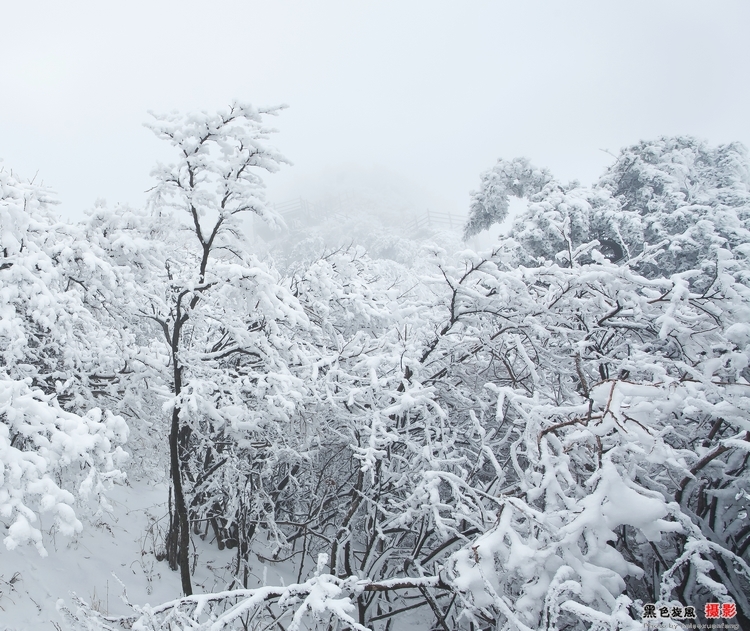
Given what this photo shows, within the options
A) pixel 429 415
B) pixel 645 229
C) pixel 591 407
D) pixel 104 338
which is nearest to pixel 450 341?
pixel 429 415

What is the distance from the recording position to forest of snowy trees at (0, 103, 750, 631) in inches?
73.5

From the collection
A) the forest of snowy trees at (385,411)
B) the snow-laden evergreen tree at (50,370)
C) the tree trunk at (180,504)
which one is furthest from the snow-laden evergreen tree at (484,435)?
the snow-laden evergreen tree at (50,370)

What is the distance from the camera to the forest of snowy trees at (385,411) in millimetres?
1868

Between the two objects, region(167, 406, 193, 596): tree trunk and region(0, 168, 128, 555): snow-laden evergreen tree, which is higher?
region(0, 168, 128, 555): snow-laden evergreen tree

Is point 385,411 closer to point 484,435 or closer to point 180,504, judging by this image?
point 484,435

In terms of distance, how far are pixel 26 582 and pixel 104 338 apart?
8.09 feet

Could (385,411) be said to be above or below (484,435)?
above

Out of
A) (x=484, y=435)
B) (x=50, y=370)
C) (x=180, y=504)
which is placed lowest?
(x=180, y=504)

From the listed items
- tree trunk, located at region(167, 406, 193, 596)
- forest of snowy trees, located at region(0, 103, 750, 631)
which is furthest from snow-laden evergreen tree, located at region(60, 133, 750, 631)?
tree trunk, located at region(167, 406, 193, 596)

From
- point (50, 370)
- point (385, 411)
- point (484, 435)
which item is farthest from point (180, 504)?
point (484, 435)

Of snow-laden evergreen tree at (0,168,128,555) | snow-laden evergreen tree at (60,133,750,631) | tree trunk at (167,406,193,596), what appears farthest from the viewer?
tree trunk at (167,406,193,596)

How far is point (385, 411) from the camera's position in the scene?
10.0 ft

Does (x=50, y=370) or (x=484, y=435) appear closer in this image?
(x=484, y=435)

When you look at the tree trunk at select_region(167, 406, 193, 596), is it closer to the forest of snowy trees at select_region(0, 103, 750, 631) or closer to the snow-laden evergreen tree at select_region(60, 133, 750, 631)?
the forest of snowy trees at select_region(0, 103, 750, 631)
